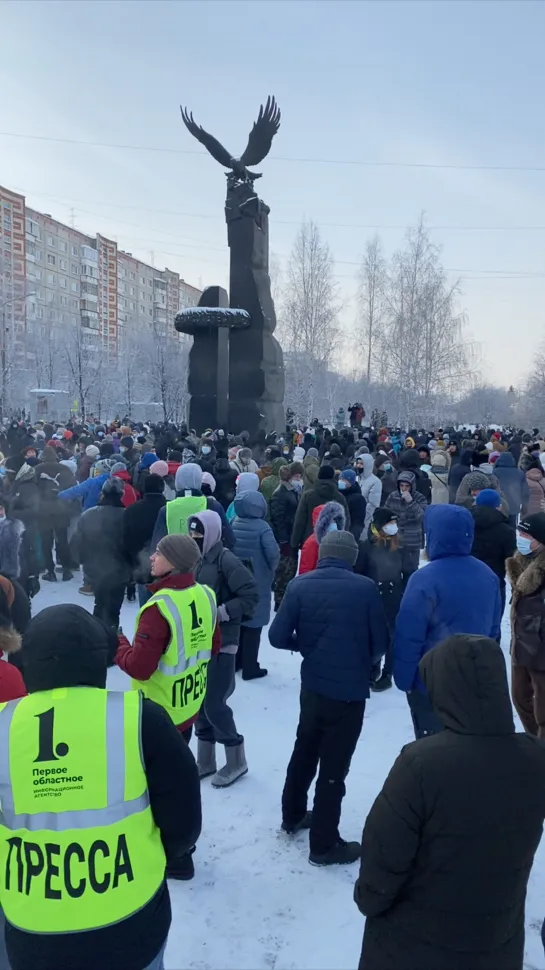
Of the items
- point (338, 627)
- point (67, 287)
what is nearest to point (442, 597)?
point (338, 627)

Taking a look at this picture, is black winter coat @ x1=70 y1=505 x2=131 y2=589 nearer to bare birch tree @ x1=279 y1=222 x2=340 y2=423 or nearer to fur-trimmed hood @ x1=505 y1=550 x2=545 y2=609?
fur-trimmed hood @ x1=505 y1=550 x2=545 y2=609

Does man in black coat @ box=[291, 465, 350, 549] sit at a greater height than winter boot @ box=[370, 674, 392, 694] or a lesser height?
greater

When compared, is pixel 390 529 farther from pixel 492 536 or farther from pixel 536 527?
pixel 536 527

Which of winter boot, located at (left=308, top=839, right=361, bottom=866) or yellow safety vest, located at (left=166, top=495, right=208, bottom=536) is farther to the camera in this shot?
yellow safety vest, located at (left=166, top=495, right=208, bottom=536)

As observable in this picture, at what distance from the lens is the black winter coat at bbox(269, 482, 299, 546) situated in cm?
823

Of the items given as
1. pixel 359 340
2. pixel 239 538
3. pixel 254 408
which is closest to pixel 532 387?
pixel 359 340

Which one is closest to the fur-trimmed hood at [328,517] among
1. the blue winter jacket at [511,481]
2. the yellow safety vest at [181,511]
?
the yellow safety vest at [181,511]

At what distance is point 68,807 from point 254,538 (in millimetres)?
4402

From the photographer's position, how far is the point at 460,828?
1831 millimetres

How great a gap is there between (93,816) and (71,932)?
324mm

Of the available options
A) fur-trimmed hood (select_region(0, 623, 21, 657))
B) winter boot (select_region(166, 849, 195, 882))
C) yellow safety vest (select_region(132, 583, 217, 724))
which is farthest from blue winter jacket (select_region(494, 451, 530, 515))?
fur-trimmed hood (select_region(0, 623, 21, 657))

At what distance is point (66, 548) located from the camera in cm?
1004

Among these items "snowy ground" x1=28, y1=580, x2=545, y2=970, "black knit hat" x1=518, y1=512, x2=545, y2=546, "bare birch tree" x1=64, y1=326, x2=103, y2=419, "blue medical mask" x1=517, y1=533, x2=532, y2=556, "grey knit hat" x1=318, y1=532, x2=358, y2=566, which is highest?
"bare birch tree" x1=64, y1=326, x2=103, y2=419

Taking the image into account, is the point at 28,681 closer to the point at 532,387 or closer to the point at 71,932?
the point at 71,932
